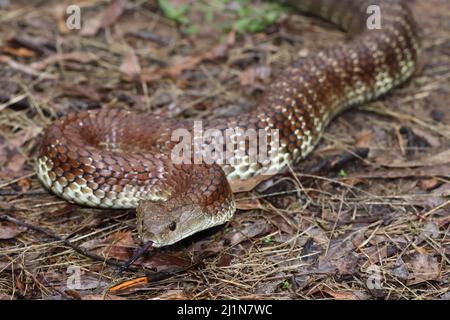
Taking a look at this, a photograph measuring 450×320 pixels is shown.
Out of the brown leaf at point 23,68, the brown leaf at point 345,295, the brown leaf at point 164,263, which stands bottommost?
the brown leaf at point 345,295

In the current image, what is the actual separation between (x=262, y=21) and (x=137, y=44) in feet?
5.76

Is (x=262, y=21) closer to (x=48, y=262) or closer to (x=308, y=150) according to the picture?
(x=308, y=150)

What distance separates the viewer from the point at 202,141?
19.7 ft

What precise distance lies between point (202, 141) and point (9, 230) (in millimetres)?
1932

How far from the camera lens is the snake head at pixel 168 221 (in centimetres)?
482

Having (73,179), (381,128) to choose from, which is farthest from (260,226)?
(381,128)

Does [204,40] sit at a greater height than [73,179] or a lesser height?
greater

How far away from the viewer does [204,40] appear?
8562mm

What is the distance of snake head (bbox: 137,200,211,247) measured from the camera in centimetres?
482

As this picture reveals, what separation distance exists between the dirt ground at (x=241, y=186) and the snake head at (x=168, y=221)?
0.26 metres

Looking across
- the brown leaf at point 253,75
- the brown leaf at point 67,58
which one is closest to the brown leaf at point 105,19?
the brown leaf at point 67,58

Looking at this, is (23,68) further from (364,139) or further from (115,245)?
(364,139)

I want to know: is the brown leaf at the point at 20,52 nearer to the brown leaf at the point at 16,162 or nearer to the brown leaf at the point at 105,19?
the brown leaf at the point at 105,19
